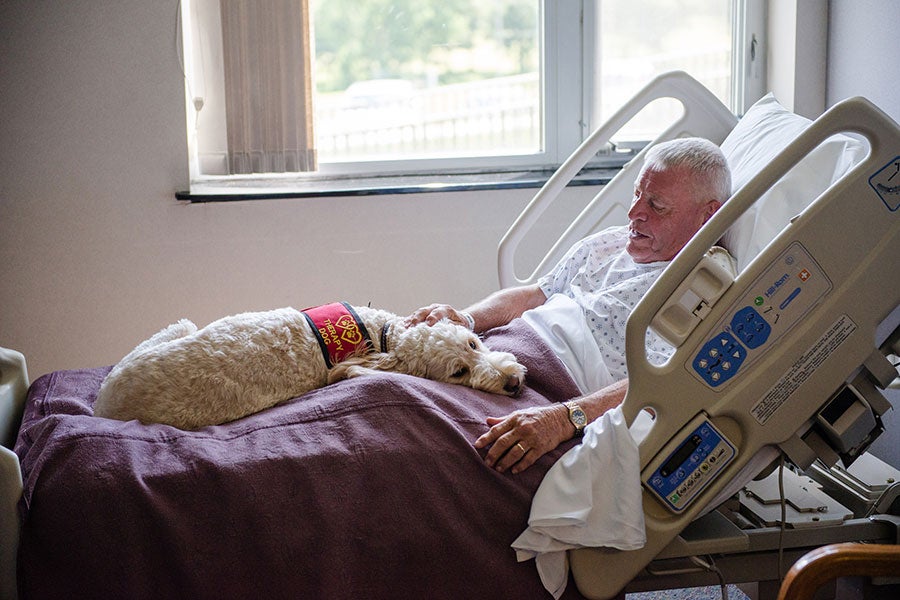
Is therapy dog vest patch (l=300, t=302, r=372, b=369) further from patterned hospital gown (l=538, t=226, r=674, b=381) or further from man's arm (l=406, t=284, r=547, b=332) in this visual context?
patterned hospital gown (l=538, t=226, r=674, b=381)

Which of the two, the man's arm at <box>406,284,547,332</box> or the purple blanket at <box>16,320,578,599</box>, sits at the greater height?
the man's arm at <box>406,284,547,332</box>

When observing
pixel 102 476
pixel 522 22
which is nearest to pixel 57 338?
pixel 102 476

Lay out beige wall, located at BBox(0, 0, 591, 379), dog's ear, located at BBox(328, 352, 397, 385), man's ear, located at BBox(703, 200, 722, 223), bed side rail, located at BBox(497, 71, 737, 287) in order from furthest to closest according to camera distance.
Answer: beige wall, located at BBox(0, 0, 591, 379) → bed side rail, located at BBox(497, 71, 737, 287) → man's ear, located at BBox(703, 200, 722, 223) → dog's ear, located at BBox(328, 352, 397, 385)

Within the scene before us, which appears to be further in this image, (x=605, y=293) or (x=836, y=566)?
(x=605, y=293)

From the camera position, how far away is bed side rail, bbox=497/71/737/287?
2.64 metres

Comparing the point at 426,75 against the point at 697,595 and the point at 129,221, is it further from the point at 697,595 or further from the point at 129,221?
the point at 697,595

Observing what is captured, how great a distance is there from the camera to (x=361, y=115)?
3418 millimetres

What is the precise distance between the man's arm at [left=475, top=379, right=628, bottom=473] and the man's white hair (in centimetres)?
64

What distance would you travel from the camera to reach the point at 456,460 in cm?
171

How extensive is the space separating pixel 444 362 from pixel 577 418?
321 millimetres

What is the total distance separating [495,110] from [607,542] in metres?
2.21

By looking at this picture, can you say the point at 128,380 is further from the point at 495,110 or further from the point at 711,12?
the point at 711,12

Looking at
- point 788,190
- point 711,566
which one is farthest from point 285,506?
point 788,190

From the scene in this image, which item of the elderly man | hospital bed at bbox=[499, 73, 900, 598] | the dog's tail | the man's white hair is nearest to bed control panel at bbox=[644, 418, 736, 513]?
hospital bed at bbox=[499, 73, 900, 598]
